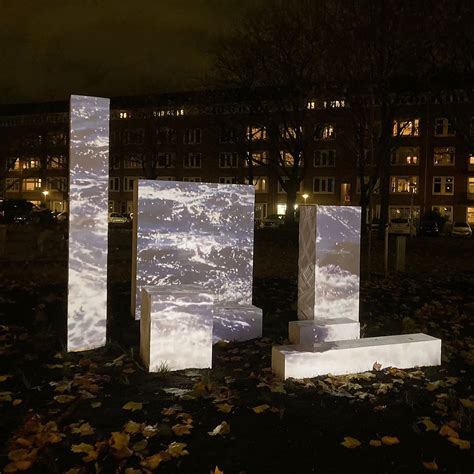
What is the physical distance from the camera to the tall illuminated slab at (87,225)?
7078 millimetres

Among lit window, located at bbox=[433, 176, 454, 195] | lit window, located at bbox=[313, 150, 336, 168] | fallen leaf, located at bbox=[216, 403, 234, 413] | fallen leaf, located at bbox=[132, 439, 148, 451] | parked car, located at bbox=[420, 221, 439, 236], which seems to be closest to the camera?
fallen leaf, located at bbox=[132, 439, 148, 451]

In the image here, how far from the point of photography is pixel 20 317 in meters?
8.95

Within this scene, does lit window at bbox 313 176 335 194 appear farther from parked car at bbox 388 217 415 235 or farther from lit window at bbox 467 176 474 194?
parked car at bbox 388 217 415 235

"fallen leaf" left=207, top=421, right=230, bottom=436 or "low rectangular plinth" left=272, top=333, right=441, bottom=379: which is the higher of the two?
"low rectangular plinth" left=272, top=333, right=441, bottom=379

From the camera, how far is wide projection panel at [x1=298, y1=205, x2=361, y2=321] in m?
7.84

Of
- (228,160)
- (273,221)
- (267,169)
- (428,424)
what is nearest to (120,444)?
(428,424)

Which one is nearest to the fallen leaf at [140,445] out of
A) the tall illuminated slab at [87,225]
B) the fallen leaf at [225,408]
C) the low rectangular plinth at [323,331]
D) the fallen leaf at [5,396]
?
the fallen leaf at [225,408]

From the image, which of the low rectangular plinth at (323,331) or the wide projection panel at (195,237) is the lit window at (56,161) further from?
the low rectangular plinth at (323,331)

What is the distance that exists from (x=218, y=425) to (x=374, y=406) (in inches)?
58.4

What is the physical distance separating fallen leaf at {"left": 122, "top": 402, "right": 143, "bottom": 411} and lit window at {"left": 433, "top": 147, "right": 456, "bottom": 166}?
5946 centimetres

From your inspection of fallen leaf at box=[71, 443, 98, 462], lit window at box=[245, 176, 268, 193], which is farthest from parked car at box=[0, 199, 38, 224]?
fallen leaf at box=[71, 443, 98, 462]

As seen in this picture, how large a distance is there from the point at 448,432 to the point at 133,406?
2628mm

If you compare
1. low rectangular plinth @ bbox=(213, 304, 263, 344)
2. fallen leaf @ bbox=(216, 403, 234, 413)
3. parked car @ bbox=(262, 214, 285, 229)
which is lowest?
fallen leaf @ bbox=(216, 403, 234, 413)

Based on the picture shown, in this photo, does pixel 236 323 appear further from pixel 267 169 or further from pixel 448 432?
pixel 267 169
